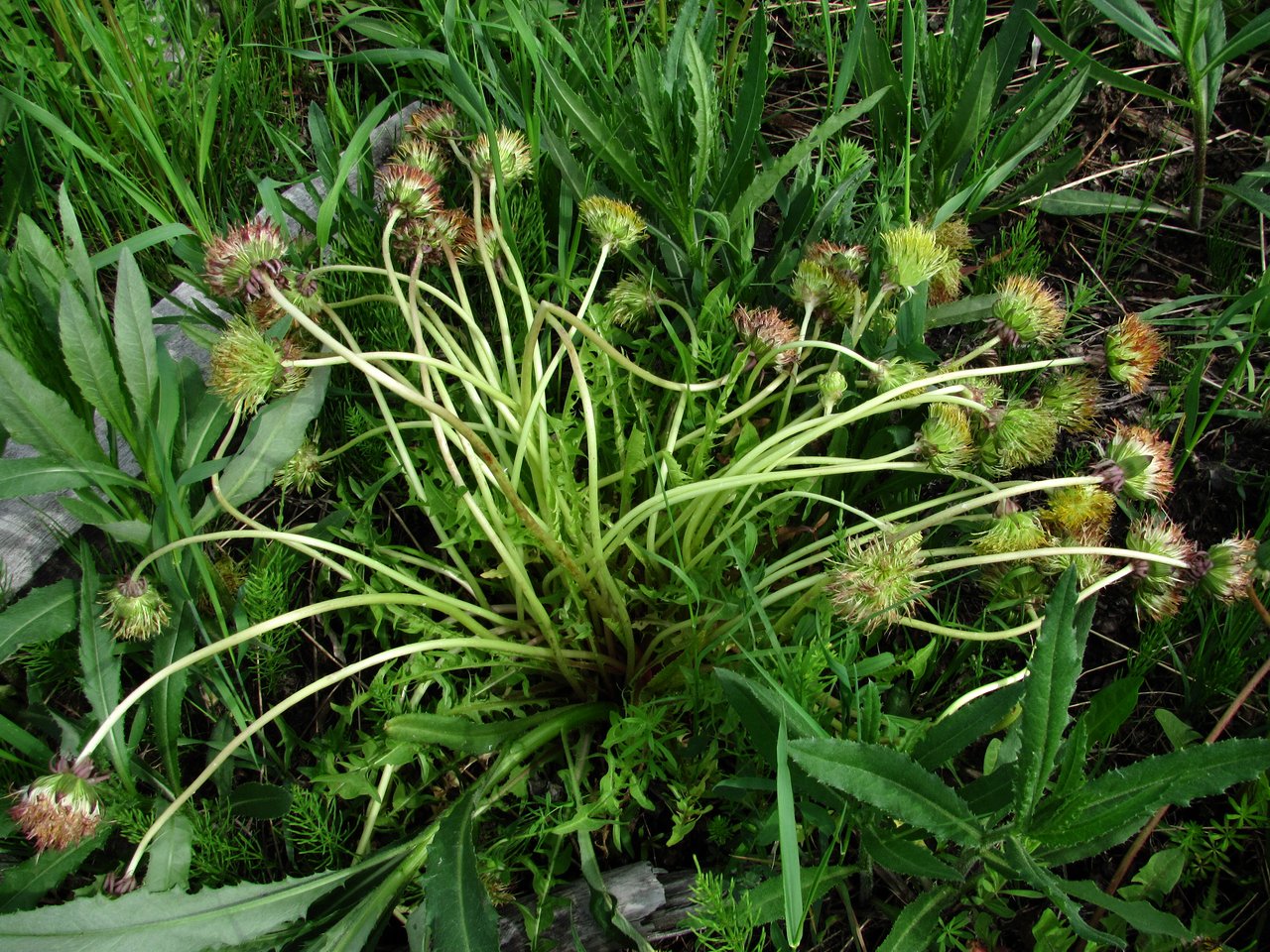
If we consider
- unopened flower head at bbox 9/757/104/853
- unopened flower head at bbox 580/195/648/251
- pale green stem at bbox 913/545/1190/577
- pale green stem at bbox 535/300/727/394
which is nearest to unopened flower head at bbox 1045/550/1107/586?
pale green stem at bbox 913/545/1190/577

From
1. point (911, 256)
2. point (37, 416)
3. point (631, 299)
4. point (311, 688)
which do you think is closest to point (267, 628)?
point (311, 688)

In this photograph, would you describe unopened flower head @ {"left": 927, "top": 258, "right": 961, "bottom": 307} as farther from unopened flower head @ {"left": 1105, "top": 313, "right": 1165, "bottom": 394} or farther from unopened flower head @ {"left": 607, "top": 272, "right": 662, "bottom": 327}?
unopened flower head @ {"left": 607, "top": 272, "right": 662, "bottom": 327}

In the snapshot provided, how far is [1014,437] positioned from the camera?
4.21 ft

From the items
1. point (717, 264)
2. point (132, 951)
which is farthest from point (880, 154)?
point (132, 951)

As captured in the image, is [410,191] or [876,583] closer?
[876,583]

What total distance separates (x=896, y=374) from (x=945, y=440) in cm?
13

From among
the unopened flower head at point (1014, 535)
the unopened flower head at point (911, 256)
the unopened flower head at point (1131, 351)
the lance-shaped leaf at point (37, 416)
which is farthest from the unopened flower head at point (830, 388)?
the lance-shaped leaf at point (37, 416)

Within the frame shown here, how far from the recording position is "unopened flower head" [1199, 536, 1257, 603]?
1271 millimetres

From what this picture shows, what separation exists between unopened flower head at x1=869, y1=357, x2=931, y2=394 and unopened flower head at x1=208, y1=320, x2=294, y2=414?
82cm

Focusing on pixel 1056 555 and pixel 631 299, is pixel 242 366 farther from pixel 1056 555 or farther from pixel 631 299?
pixel 1056 555

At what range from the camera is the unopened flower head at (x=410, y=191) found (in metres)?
1.41

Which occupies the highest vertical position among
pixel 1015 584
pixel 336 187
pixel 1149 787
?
pixel 336 187

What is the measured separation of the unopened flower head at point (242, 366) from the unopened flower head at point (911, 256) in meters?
0.86

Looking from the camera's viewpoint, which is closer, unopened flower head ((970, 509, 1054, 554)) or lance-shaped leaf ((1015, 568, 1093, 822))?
lance-shaped leaf ((1015, 568, 1093, 822))
